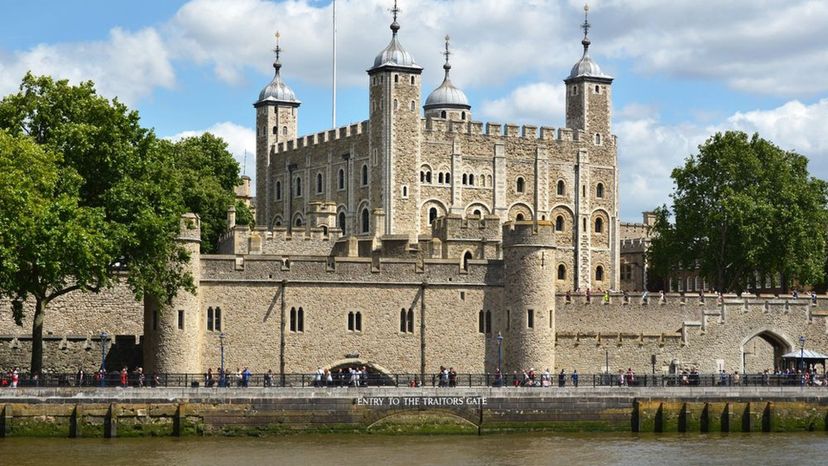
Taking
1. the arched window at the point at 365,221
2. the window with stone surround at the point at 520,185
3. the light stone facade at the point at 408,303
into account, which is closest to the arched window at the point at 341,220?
the light stone facade at the point at 408,303

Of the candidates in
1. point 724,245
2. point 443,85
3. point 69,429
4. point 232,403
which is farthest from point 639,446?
point 443,85

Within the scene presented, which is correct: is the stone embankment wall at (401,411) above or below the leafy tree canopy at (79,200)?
below

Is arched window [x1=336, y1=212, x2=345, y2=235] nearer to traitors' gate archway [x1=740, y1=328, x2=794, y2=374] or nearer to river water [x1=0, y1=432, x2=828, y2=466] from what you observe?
traitors' gate archway [x1=740, y1=328, x2=794, y2=374]

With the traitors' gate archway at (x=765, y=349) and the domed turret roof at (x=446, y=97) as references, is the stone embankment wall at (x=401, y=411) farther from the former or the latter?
the domed turret roof at (x=446, y=97)

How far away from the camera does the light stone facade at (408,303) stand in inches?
Result: 2437

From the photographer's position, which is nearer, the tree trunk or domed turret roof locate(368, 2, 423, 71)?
the tree trunk

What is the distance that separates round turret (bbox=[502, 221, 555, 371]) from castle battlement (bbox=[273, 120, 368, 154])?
34958mm

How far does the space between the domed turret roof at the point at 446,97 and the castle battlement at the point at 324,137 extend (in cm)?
1026

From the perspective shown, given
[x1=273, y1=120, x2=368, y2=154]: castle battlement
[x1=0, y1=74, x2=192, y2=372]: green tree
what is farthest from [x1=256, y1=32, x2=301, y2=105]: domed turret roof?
[x1=0, y1=74, x2=192, y2=372]: green tree

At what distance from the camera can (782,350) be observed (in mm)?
75125

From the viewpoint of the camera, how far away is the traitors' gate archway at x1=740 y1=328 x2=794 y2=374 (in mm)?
74062

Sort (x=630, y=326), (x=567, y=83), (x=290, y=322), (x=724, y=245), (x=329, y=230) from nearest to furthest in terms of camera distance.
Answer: (x=290, y=322), (x=630, y=326), (x=329, y=230), (x=724, y=245), (x=567, y=83)

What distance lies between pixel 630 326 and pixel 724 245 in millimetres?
16356

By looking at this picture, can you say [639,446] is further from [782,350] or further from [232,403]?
[782,350]
